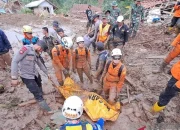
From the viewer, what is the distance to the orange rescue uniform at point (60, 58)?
17.1 feet

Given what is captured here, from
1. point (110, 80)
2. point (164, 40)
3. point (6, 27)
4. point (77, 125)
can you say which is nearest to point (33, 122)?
point (110, 80)

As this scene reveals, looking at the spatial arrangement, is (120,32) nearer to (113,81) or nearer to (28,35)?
(113,81)

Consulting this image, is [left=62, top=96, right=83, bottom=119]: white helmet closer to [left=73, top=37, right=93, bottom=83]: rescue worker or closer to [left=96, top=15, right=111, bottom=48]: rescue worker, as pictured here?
[left=73, top=37, right=93, bottom=83]: rescue worker

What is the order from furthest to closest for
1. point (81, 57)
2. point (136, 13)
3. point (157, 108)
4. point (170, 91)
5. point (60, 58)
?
point (136, 13)
point (81, 57)
point (60, 58)
point (157, 108)
point (170, 91)

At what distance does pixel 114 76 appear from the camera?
15.5ft

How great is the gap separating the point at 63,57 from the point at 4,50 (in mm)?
2374

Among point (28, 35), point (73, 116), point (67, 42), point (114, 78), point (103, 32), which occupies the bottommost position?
point (114, 78)

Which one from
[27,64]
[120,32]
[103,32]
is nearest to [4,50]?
[27,64]

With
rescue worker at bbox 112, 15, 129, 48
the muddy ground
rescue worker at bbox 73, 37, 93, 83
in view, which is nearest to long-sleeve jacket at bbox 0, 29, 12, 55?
the muddy ground

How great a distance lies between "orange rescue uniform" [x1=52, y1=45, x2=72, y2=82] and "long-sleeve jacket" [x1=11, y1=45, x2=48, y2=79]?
79 cm

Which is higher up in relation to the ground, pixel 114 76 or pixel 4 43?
pixel 4 43

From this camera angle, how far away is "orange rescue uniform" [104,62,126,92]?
4598 millimetres

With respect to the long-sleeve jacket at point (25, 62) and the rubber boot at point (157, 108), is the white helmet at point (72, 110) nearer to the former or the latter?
the long-sleeve jacket at point (25, 62)

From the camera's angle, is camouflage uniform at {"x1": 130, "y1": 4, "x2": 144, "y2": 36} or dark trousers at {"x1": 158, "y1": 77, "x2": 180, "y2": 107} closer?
dark trousers at {"x1": 158, "y1": 77, "x2": 180, "y2": 107}
